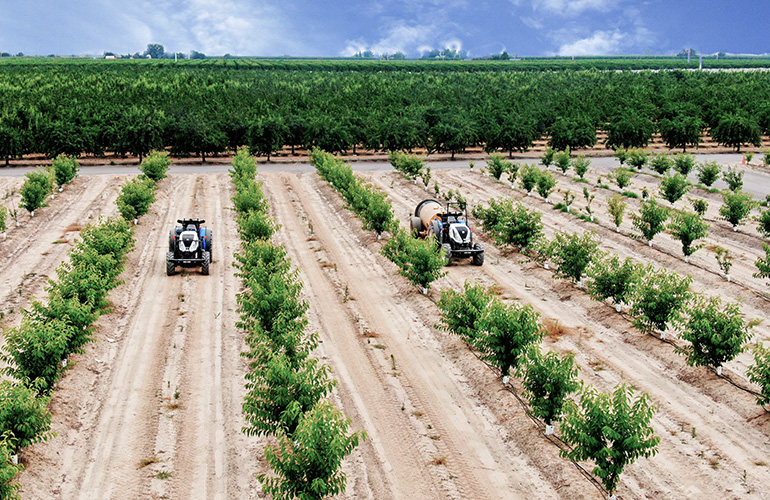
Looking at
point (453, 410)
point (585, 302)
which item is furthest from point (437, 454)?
point (585, 302)

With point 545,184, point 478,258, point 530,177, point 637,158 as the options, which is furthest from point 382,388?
point 637,158

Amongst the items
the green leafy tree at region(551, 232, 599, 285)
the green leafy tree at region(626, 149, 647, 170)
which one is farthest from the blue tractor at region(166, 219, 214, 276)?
the green leafy tree at region(626, 149, 647, 170)

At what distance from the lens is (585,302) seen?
29109 millimetres

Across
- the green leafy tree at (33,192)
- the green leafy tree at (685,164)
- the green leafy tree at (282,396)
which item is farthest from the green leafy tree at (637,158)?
the green leafy tree at (282,396)

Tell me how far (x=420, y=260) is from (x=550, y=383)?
11.6 metres

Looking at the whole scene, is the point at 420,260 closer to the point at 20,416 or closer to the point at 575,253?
the point at 575,253

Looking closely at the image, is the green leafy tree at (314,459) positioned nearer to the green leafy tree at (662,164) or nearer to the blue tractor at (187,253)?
the blue tractor at (187,253)

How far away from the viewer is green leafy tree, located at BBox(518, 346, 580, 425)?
58.5 ft

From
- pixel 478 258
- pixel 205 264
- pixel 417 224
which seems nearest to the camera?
pixel 205 264

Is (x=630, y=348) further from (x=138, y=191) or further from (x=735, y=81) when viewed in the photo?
(x=735, y=81)

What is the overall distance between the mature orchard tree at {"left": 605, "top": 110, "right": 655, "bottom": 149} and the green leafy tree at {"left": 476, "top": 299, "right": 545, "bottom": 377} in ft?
194

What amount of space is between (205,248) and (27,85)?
251 feet

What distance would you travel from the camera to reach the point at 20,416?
639 inches

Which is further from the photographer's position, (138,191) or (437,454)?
(138,191)
